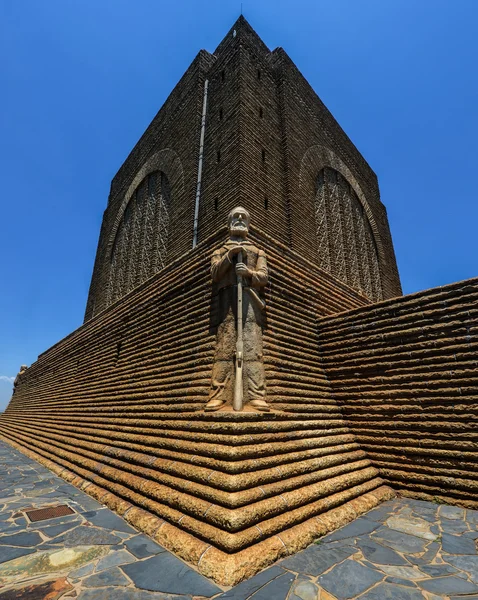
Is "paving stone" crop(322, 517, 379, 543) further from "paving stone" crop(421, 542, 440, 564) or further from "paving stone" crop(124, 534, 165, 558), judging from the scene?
"paving stone" crop(124, 534, 165, 558)

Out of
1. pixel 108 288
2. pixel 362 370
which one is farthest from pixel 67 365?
pixel 362 370

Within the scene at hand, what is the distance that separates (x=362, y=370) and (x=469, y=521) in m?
2.11

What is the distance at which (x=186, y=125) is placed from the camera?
9.56 metres

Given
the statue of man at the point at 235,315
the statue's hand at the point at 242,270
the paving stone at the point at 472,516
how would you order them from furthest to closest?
the statue's hand at the point at 242,270, the statue of man at the point at 235,315, the paving stone at the point at 472,516

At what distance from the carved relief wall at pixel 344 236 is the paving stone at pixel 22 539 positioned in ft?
24.8

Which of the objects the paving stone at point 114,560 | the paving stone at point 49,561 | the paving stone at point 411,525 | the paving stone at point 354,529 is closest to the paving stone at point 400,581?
the paving stone at point 354,529

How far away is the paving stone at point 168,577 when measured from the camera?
2041mm

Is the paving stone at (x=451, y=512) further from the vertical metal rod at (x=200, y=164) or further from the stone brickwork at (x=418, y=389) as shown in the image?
the vertical metal rod at (x=200, y=164)

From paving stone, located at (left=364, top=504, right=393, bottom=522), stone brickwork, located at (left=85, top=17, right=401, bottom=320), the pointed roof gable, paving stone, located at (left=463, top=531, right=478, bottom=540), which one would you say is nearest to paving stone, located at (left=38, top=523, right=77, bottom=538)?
paving stone, located at (left=364, top=504, right=393, bottom=522)

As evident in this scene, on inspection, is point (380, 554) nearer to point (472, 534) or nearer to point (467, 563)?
point (467, 563)

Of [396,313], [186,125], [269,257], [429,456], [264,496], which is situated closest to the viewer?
[264,496]

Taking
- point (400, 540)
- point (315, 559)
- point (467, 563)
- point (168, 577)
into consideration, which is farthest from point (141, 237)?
point (467, 563)

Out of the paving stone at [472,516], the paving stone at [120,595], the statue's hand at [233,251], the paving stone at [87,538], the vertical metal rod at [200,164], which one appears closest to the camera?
the paving stone at [120,595]

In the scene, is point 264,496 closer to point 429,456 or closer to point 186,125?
point 429,456
